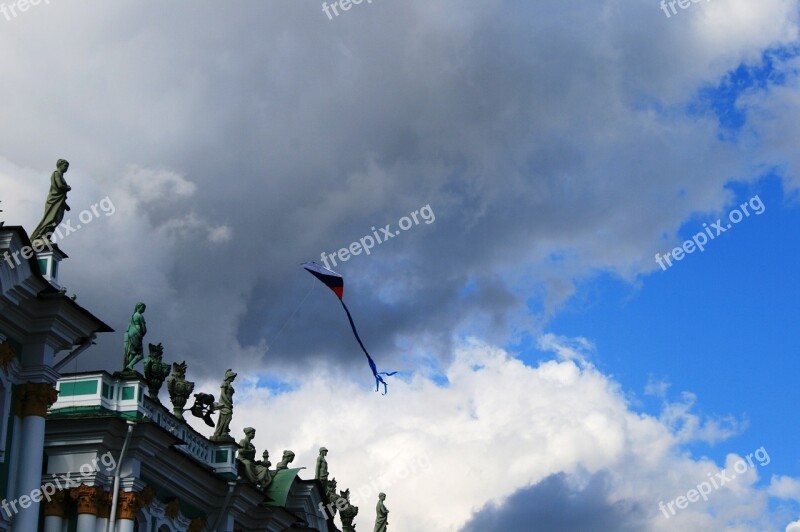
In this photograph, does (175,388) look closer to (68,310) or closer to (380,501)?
(68,310)

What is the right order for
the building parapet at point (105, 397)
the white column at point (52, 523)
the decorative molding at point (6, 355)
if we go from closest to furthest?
the decorative molding at point (6, 355)
the white column at point (52, 523)
the building parapet at point (105, 397)

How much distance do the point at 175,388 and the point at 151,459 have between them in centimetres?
381

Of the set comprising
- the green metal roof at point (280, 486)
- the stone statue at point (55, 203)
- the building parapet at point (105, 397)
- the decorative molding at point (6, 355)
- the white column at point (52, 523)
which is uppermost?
the stone statue at point (55, 203)

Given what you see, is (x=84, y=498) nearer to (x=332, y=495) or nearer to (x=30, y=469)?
(x=30, y=469)

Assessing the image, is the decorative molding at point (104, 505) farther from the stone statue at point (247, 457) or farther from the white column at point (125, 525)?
the stone statue at point (247, 457)

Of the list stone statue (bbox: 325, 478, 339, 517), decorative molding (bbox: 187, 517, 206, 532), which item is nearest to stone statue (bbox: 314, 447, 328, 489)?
stone statue (bbox: 325, 478, 339, 517)

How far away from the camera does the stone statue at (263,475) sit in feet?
140

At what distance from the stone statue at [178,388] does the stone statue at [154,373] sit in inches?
79.1

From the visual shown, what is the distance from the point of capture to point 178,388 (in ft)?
125

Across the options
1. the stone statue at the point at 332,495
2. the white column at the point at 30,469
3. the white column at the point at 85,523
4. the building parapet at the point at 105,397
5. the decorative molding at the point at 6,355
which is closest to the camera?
the white column at the point at 30,469

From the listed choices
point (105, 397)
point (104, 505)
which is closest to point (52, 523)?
point (104, 505)

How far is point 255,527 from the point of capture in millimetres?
41938

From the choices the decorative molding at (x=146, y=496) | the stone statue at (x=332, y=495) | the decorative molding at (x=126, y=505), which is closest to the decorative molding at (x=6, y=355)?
the decorative molding at (x=126, y=505)

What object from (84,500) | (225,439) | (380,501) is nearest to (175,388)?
(225,439)
